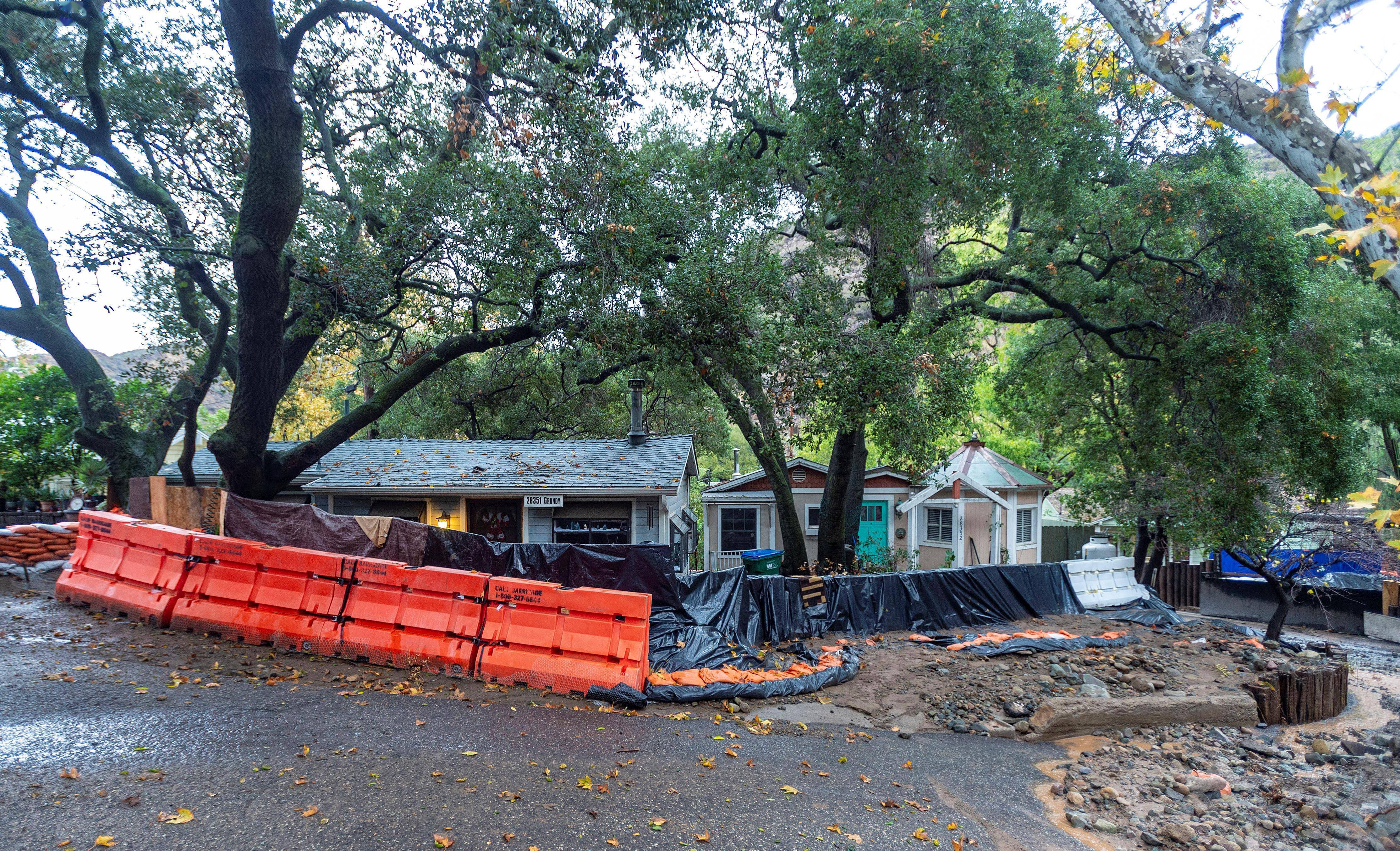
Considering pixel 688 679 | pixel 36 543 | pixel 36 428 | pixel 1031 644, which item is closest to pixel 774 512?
pixel 1031 644

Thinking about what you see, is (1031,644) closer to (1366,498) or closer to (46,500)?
(1366,498)

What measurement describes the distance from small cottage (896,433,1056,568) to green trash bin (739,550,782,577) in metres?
5.74

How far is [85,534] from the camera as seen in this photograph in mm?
10758

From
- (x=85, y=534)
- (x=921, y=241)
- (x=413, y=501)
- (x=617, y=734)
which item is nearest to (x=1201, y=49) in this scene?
(x=617, y=734)

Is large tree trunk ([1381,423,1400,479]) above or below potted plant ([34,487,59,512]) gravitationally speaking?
above

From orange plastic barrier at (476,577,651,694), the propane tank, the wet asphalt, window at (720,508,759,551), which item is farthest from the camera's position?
window at (720,508,759,551)

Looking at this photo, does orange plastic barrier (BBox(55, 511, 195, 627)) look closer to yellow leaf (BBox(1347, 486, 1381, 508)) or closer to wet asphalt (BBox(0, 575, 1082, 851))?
wet asphalt (BBox(0, 575, 1082, 851))

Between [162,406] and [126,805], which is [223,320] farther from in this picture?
[126,805]

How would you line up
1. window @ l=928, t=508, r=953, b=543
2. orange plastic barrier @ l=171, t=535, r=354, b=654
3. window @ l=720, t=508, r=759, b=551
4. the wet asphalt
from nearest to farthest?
the wet asphalt → orange plastic barrier @ l=171, t=535, r=354, b=654 → window @ l=928, t=508, r=953, b=543 → window @ l=720, t=508, r=759, b=551

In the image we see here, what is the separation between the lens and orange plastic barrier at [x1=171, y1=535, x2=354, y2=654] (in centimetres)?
856

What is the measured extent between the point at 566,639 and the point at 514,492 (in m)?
8.60

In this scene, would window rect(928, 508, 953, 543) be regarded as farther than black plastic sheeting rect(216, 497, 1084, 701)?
Yes

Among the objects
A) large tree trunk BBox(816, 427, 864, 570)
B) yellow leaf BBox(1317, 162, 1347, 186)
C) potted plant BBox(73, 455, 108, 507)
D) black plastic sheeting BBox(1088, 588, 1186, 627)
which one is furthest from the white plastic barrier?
potted plant BBox(73, 455, 108, 507)

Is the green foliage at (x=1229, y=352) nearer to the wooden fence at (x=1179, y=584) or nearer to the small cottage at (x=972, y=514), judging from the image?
the small cottage at (x=972, y=514)
